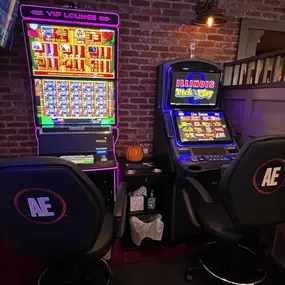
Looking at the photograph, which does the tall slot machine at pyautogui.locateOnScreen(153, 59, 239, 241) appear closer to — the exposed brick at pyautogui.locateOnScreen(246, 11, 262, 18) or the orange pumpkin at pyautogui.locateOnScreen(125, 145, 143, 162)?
the orange pumpkin at pyautogui.locateOnScreen(125, 145, 143, 162)

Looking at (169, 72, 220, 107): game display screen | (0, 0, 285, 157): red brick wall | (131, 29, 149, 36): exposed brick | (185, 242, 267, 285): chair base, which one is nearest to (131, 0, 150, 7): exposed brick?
(0, 0, 285, 157): red brick wall

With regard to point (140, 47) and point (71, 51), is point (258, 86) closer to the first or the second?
point (140, 47)

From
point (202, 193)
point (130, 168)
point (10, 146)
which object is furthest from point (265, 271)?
point (10, 146)

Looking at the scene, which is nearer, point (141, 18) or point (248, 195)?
point (248, 195)

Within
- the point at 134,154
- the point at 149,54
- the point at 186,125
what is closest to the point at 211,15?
the point at 149,54

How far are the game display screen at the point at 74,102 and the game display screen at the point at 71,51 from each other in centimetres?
Result: 8

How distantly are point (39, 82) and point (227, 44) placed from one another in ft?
7.07

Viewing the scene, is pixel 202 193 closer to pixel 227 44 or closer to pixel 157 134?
pixel 157 134

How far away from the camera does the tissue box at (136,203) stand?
2152mm

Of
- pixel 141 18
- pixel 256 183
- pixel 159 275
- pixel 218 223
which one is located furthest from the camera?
pixel 141 18

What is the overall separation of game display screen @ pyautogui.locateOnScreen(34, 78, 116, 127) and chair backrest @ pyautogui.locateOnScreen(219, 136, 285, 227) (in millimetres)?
1170

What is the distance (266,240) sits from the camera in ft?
7.03

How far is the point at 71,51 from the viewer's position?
1914 mm

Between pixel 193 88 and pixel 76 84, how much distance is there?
1091 millimetres
